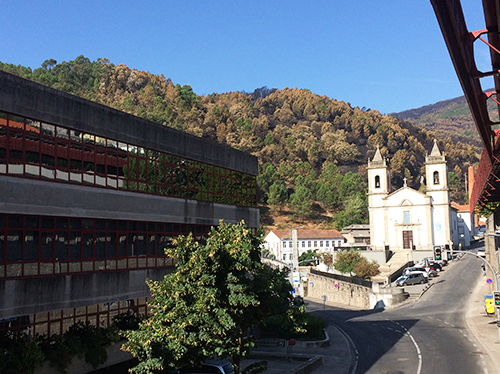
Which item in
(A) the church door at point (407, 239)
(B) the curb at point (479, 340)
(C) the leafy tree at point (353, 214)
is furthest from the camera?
(C) the leafy tree at point (353, 214)

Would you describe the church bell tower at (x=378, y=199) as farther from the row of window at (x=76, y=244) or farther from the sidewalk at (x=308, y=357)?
the row of window at (x=76, y=244)

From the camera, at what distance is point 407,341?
33.4 metres

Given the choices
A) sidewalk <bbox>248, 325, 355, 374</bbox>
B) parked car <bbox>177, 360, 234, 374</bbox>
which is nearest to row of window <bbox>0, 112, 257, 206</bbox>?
parked car <bbox>177, 360, 234, 374</bbox>

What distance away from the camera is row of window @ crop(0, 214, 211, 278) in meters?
18.5

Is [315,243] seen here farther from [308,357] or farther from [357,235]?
[308,357]

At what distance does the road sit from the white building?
45.7 metres

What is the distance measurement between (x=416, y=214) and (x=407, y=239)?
4.87m

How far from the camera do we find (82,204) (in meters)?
21.0

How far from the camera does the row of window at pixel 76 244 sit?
60.6 feet

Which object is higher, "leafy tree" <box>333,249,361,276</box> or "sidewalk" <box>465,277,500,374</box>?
"leafy tree" <box>333,249,361,276</box>

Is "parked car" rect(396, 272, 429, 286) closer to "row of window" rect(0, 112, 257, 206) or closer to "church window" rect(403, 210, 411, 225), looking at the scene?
"church window" rect(403, 210, 411, 225)

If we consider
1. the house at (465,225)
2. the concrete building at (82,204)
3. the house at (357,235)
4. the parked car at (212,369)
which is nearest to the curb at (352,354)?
the parked car at (212,369)

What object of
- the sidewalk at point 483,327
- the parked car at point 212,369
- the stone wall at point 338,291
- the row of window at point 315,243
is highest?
the row of window at point 315,243

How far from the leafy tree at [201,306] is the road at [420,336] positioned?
440 inches
